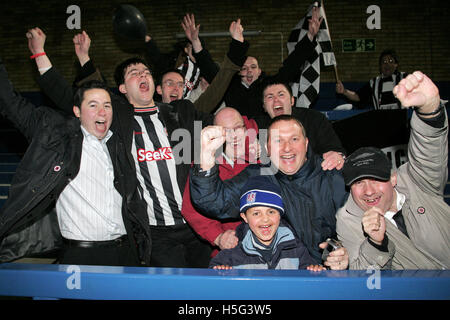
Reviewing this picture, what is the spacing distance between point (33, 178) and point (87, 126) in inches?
16.5

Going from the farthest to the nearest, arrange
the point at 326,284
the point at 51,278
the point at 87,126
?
the point at 87,126
the point at 51,278
the point at 326,284

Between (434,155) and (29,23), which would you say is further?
(29,23)

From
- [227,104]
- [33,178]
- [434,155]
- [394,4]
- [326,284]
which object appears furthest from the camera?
[394,4]

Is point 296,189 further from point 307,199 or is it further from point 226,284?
point 226,284

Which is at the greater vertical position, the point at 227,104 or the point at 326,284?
the point at 227,104

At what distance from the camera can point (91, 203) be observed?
6.92 feet

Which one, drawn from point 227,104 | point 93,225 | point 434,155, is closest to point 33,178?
point 93,225

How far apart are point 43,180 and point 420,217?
1.90 metres

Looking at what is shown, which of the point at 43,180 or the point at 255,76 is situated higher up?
the point at 255,76

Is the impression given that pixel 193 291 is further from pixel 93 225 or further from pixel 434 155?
pixel 434 155

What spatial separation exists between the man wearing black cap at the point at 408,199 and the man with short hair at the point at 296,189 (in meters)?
0.12

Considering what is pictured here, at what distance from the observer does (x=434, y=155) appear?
1650 mm

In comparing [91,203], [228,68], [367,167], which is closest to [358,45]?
[228,68]

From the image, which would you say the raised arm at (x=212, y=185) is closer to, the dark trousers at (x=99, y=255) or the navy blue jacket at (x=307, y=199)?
the navy blue jacket at (x=307, y=199)
